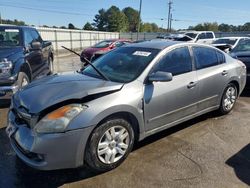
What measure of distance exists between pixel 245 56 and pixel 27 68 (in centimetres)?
579

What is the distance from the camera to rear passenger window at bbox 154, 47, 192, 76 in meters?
4.20

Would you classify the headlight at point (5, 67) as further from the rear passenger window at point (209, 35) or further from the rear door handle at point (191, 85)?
the rear passenger window at point (209, 35)

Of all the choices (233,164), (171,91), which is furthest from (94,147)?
(233,164)

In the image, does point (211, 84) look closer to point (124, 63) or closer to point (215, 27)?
point (124, 63)

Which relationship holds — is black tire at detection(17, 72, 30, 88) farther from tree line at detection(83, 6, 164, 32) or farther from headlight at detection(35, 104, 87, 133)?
tree line at detection(83, 6, 164, 32)

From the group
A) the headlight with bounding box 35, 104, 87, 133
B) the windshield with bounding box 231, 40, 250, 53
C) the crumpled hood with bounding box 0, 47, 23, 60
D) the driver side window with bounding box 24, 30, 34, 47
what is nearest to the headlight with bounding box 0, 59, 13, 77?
the crumpled hood with bounding box 0, 47, 23, 60

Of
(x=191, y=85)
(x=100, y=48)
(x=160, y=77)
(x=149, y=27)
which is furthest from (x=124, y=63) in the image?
(x=149, y=27)

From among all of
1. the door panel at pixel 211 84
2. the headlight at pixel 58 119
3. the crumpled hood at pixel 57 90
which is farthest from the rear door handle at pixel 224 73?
the headlight at pixel 58 119

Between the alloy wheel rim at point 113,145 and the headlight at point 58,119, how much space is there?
1.61 ft

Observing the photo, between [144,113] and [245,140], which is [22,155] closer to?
[144,113]

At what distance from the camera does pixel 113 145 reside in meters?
3.51

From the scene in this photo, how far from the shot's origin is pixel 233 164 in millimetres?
3701

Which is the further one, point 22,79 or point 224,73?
point 22,79

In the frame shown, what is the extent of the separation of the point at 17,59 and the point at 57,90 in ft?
11.2
